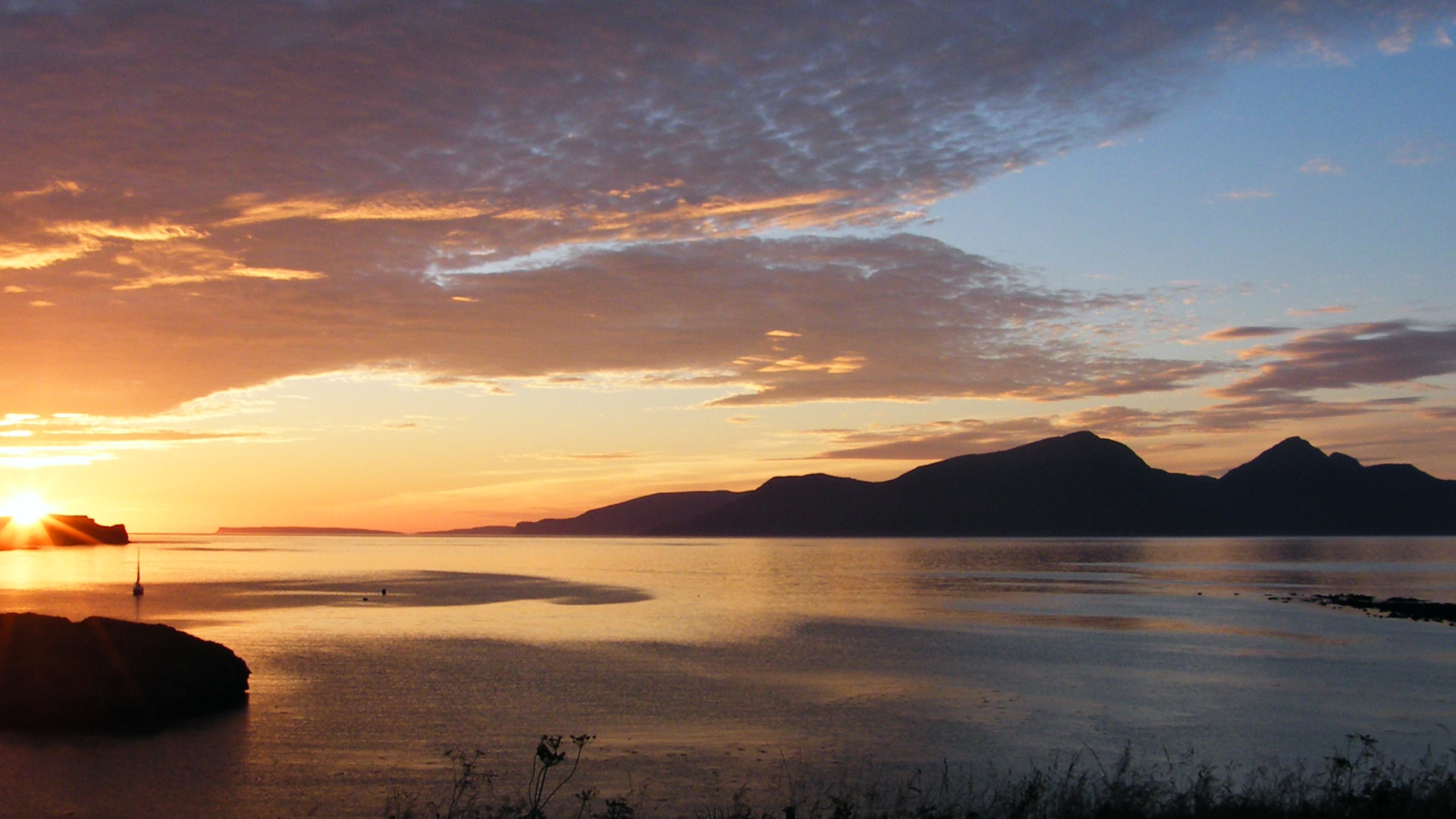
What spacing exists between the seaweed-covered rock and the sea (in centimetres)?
125

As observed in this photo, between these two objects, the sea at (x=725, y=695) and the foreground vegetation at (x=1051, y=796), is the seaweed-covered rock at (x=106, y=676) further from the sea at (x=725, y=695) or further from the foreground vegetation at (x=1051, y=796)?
the foreground vegetation at (x=1051, y=796)

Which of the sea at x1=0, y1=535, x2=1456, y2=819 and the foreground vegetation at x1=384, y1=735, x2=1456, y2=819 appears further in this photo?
the sea at x1=0, y1=535, x2=1456, y2=819

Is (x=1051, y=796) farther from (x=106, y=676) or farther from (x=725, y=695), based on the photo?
(x=106, y=676)

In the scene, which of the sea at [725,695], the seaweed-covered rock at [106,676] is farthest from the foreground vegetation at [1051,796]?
the seaweed-covered rock at [106,676]

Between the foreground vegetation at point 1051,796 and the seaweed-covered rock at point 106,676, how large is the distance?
926 centimetres

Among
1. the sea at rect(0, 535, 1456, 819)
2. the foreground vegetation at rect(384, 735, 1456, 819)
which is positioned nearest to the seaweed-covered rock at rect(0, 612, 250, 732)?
the sea at rect(0, 535, 1456, 819)

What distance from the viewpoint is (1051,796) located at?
16.1m

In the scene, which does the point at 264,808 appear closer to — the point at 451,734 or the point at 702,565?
the point at 451,734

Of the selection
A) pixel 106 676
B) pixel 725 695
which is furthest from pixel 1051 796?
pixel 106 676

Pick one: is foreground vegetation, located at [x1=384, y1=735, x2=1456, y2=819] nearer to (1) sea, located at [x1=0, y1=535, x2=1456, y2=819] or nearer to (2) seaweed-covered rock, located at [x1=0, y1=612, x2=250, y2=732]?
(1) sea, located at [x1=0, y1=535, x2=1456, y2=819]

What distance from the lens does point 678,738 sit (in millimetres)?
22156

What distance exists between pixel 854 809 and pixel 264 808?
9.90m

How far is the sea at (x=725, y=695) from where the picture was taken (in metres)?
18.9

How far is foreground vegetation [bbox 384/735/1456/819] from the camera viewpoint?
1412cm
